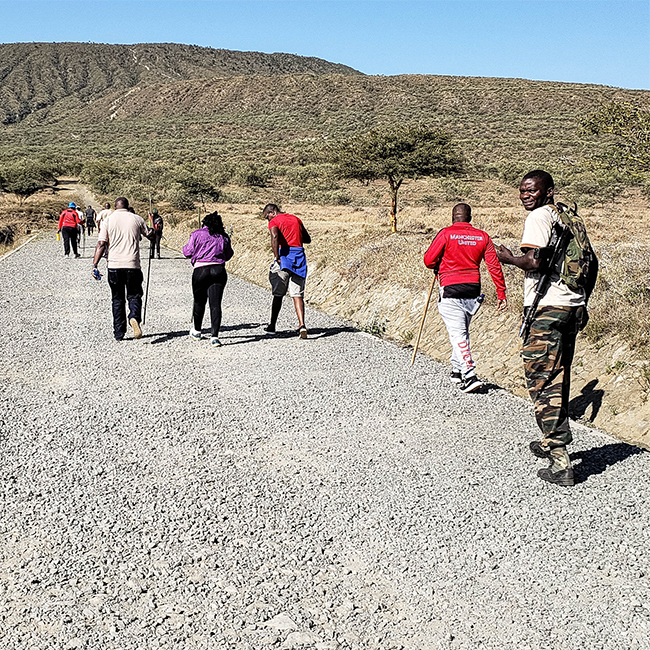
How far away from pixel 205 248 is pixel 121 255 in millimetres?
1283

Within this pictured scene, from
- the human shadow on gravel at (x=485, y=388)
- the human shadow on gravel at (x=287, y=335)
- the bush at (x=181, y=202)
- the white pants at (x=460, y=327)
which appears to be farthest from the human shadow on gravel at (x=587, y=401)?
the bush at (x=181, y=202)

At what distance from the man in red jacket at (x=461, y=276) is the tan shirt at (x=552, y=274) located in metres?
2.38

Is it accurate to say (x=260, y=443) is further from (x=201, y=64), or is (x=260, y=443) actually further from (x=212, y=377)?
(x=201, y=64)

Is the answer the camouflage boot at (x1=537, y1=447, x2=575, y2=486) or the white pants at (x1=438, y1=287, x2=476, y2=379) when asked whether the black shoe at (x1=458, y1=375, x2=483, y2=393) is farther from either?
the camouflage boot at (x1=537, y1=447, x2=575, y2=486)

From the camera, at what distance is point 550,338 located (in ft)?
17.3

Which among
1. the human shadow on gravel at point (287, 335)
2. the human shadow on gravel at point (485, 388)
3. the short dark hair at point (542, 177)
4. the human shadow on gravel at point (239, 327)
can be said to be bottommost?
the human shadow on gravel at point (239, 327)

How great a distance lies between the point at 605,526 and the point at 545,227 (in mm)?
2017

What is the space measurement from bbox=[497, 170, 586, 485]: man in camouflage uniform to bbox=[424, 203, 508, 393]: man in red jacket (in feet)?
7.92

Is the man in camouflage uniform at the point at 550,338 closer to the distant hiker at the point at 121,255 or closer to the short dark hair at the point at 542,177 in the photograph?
the short dark hair at the point at 542,177

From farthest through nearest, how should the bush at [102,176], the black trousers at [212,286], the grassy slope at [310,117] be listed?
the grassy slope at [310,117] < the bush at [102,176] < the black trousers at [212,286]

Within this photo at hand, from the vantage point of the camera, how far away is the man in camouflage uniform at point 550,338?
17.0 feet

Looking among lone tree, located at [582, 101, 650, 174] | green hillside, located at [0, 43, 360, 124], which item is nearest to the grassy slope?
lone tree, located at [582, 101, 650, 174]

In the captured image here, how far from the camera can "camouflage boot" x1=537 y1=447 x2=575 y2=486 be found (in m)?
5.27

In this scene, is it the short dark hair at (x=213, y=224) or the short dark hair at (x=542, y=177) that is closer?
the short dark hair at (x=542, y=177)
